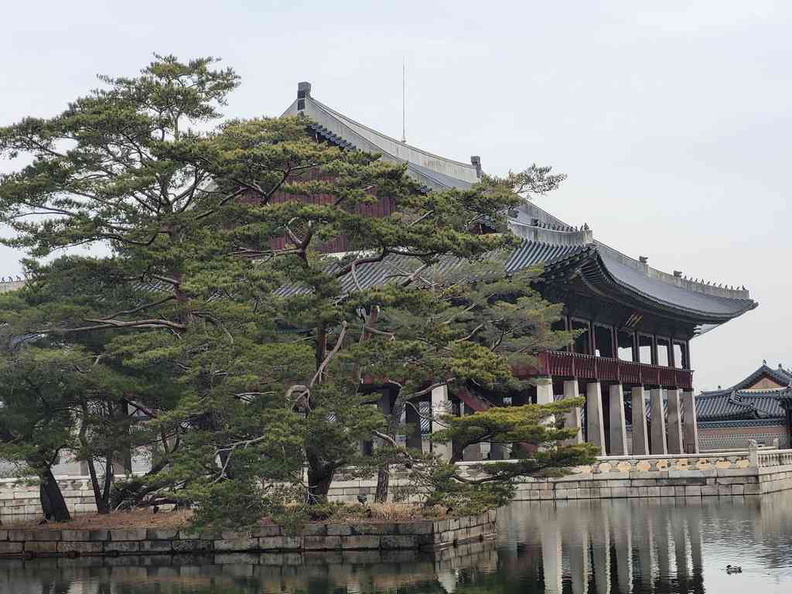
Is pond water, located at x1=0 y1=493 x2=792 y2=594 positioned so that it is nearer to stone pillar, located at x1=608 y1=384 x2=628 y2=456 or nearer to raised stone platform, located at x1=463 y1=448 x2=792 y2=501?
raised stone platform, located at x1=463 y1=448 x2=792 y2=501

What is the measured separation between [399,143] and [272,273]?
3057 centimetres

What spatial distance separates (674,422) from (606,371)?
1241 centimetres

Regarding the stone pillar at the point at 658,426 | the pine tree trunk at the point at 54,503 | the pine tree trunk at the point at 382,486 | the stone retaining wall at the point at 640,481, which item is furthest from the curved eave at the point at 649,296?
the pine tree trunk at the point at 54,503

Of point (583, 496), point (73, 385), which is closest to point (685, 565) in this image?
point (73, 385)

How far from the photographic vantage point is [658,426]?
6100 centimetres

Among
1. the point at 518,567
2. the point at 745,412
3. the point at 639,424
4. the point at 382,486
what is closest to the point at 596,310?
the point at 639,424

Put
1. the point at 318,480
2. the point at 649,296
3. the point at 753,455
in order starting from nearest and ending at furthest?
the point at 318,480
the point at 753,455
the point at 649,296

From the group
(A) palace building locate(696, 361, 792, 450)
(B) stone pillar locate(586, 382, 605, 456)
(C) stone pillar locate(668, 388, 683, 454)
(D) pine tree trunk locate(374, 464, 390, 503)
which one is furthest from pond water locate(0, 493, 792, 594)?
(A) palace building locate(696, 361, 792, 450)

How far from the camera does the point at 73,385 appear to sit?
3072 cm

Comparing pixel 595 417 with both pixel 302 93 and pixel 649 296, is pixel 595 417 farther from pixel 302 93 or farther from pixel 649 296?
pixel 302 93

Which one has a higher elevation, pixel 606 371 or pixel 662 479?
pixel 606 371

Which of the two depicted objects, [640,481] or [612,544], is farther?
[640,481]

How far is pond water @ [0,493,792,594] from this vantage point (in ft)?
70.9

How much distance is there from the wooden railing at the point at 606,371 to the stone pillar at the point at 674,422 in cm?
62
